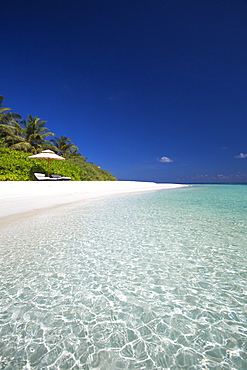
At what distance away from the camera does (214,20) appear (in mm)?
20516

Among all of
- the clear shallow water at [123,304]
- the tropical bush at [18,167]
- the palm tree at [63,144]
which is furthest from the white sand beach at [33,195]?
the palm tree at [63,144]

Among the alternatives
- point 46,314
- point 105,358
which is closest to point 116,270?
point 46,314

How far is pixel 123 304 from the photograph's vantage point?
6.22 feet

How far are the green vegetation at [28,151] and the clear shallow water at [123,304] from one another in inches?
460

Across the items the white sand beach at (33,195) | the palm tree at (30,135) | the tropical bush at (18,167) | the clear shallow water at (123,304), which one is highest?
the palm tree at (30,135)

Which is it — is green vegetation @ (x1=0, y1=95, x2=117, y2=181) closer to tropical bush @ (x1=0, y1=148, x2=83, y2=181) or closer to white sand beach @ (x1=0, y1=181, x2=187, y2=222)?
tropical bush @ (x1=0, y1=148, x2=83, y2=181)

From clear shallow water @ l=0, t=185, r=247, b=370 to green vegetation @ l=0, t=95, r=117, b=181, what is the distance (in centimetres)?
1168

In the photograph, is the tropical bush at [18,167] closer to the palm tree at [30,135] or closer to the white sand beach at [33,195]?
the white sand beach at [33,195]

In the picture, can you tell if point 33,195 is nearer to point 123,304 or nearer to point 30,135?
point 123,304

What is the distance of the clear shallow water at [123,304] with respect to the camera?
1.33m

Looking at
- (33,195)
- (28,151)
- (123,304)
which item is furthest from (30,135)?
(123,304)

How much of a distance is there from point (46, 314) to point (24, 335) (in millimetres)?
258

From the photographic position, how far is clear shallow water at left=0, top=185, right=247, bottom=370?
4.36ft

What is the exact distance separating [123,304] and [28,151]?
80.4 feet
